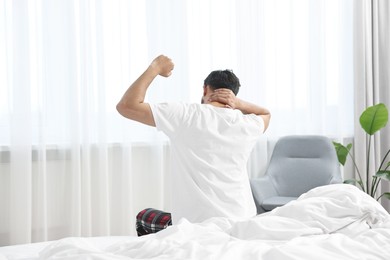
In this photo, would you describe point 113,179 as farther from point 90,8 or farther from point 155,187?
point 90,8

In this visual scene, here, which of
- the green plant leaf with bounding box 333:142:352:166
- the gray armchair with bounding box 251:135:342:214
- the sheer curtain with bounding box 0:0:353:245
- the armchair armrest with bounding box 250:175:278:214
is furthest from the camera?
the green plant leaf with bounding box 333:142:352:166

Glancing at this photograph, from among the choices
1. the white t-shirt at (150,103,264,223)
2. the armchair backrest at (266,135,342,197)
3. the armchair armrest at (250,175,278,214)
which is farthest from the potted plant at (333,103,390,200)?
the white t-shirt at (150,103,264,223)

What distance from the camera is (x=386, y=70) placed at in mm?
4203

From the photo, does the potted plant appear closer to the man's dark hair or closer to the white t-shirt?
the man's dark hair

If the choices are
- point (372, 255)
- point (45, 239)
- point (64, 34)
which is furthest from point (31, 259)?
point (64, 34)

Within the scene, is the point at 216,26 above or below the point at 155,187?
above

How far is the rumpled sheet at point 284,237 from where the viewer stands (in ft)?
3.98

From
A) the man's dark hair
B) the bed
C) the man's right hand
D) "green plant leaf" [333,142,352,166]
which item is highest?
the man's right hand

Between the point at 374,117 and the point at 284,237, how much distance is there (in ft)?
8.27

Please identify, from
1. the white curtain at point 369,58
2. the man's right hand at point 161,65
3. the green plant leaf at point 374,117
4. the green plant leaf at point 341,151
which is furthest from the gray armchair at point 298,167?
the man's right hand at point 161,65

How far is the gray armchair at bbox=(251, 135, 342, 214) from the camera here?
3.62 m

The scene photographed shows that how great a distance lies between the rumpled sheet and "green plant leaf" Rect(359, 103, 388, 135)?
84.1 inches

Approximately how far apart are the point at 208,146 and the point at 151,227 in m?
0.46

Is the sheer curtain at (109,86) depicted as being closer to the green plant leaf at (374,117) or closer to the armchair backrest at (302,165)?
the armchair backrest at (302,165)
